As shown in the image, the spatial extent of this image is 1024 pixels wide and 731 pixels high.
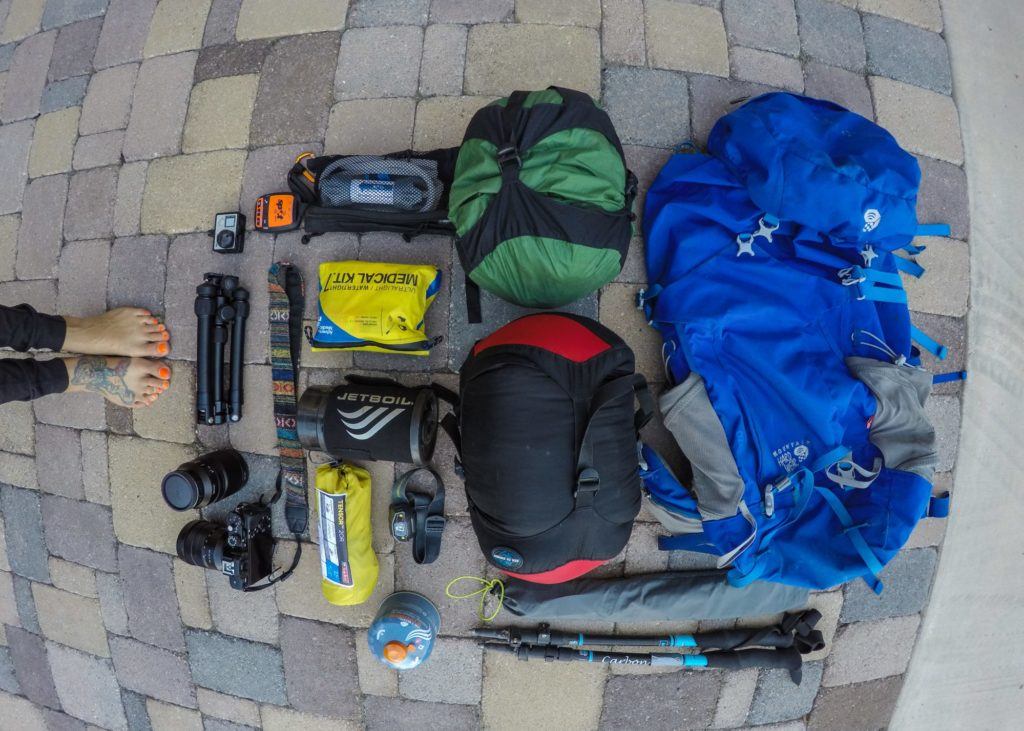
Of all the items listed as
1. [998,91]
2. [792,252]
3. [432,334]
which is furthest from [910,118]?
[432,334]

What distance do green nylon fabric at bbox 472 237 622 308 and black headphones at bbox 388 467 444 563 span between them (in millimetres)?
839

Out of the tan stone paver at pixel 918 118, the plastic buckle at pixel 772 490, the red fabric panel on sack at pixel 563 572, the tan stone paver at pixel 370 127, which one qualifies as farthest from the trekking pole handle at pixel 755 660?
the tan stone paver at pixel 370 127

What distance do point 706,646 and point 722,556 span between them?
59cm

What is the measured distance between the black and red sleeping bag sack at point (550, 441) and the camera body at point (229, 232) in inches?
51.8

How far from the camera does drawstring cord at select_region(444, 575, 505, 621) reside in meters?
2.34

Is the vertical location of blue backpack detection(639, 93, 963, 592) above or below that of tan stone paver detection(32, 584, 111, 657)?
above

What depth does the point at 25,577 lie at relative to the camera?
2799 mm

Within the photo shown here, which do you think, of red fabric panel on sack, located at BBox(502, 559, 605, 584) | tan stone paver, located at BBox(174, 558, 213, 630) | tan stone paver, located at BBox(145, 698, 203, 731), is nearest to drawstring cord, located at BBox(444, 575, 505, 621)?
red fabric panel on sack, located at BBox(502, 559, 605, 584)

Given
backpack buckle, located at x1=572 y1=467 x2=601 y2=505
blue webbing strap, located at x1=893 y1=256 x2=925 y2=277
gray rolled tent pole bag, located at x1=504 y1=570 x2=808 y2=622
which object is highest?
blue webbing strap, located at x1=893 y1=256 x2=925 y2=277

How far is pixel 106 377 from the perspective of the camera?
7.98 ft

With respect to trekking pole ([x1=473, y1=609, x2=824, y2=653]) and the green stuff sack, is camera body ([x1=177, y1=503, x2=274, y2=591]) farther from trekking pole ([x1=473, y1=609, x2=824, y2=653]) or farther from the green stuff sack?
the green stuff sack

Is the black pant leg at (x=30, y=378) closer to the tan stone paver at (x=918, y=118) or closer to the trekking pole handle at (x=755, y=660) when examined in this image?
the trekking pole handle at (x=755, y=660)

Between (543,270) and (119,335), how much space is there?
6.55 feet

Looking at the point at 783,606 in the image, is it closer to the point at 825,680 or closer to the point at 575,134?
the point at 825,680
